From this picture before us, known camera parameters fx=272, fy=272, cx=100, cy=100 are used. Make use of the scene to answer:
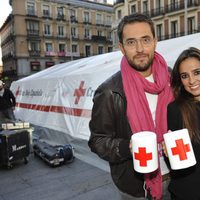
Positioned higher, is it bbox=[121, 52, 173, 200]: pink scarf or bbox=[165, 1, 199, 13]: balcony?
bbox=[165, 1, 199, 13]: balcony

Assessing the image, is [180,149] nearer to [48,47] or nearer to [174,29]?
[174,29]

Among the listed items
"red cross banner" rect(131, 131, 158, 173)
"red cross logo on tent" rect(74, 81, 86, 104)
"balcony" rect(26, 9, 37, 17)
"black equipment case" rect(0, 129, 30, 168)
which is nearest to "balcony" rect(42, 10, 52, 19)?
"balcony" rect(26, 9, 37, 17)

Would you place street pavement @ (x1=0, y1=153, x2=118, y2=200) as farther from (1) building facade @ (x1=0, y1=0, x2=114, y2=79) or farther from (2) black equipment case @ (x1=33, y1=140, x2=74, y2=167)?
(1) building facade @ (x1=0, y1=0, x2=114, y2=79)

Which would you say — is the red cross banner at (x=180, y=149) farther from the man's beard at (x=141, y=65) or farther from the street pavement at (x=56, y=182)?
the street pavement at (x=56, y=182)

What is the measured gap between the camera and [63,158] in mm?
5180

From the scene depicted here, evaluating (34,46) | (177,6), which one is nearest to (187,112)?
(177,6)

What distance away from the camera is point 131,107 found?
171 cm

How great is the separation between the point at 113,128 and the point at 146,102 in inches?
10.6

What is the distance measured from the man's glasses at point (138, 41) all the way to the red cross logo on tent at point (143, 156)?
67 cm

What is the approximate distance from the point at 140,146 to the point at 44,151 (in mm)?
4407

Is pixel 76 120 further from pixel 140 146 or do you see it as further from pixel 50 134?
pixel 140 146

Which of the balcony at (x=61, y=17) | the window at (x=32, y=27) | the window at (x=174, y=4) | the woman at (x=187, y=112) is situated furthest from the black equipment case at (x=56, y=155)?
the balcony at (x=61, y=17)

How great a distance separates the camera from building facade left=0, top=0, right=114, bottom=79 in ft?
134

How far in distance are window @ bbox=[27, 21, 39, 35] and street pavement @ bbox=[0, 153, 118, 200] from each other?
39.1m
